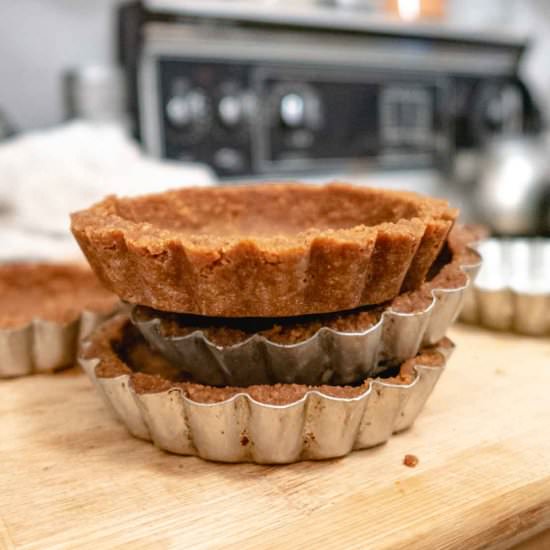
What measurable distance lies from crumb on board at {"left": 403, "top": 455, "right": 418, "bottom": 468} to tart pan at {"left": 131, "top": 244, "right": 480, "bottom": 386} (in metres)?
0.09

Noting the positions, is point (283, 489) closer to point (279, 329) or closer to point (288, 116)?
point (279, 329)

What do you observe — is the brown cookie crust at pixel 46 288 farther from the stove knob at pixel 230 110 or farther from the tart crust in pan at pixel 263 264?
the stove knob at pixel 230 110

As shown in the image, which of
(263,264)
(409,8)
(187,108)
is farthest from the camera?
(409,8)

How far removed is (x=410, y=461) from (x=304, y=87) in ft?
4.17

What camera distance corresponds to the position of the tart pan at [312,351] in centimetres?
56

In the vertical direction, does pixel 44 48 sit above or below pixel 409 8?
below

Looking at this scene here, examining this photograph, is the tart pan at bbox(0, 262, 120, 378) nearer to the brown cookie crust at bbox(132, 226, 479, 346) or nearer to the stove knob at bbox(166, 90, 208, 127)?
the brown cookie crust at bbox(132, 226, 479, 346)

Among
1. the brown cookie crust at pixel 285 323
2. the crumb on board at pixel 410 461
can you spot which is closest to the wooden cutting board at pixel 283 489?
the crumb on board at pixel 410 461

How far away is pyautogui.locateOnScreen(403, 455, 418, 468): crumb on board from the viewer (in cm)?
56

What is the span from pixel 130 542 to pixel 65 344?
39 cm

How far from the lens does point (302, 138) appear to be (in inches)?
65.5

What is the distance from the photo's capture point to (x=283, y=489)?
53 centimetres

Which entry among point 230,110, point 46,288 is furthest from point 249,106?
point 46,288

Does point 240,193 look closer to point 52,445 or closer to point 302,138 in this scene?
point 52,445
